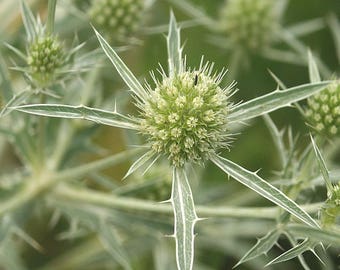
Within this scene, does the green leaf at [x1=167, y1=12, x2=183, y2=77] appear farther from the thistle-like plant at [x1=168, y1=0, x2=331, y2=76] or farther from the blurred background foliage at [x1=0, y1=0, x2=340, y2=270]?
the thistle-like plant at [x1=168, y1=0, x2=331, y2=76]

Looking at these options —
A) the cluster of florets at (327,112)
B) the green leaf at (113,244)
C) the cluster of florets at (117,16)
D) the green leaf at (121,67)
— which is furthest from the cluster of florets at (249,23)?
the green leaf at (121,67)

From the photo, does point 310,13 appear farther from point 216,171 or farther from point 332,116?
point 332,116

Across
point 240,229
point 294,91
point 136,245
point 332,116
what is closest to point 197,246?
point 240,229

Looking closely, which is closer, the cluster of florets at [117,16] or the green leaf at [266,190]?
the green leaf at [266,190]

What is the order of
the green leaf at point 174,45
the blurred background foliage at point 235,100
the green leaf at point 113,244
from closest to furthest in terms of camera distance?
the green leaf at point 174,45 → the green leaf at point 113,244 → the blurred background foliage at point 235,100

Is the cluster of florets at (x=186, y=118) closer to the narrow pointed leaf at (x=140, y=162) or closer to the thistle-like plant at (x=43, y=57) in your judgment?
the narrow pointed leaf at (x=140, y=162)

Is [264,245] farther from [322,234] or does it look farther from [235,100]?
[235,100]

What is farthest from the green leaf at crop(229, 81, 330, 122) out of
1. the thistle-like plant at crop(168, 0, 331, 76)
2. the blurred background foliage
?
the thistle-like plant at crop(168, 0, 331, 76)
